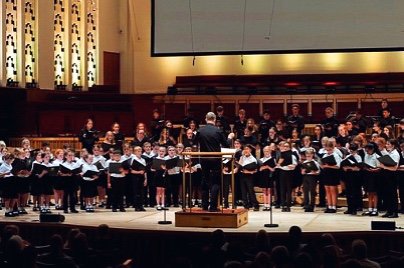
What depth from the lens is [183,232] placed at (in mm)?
10688

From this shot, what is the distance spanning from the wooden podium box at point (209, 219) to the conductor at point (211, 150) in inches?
9.5

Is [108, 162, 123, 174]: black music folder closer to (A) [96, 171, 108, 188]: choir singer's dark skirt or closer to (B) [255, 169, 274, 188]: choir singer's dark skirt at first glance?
(A) [96, 171, 108, 188]: choir singer's dark skirt

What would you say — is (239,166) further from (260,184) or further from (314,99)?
(314,99)

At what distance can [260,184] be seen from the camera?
45.9ft

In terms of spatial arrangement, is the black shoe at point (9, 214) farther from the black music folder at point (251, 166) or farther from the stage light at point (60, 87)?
the stage light at point (60, 87)

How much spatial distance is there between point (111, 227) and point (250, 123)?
16.9ft

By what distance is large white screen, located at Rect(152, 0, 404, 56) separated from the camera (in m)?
20.6

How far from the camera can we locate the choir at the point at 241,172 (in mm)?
13086

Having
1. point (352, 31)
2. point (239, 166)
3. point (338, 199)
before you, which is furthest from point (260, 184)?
point (352, 31)

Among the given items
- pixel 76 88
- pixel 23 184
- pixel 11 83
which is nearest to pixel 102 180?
pixel 23 184

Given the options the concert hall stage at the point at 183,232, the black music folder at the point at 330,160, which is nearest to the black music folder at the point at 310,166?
the black music folder at the point at 330,160

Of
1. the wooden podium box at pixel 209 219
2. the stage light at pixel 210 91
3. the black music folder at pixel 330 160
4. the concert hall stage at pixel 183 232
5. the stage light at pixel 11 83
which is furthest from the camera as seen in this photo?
the stage light at pixel 210 91

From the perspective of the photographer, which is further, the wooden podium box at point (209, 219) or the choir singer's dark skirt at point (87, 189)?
the choir singer's dark skirt at point (87, 189)

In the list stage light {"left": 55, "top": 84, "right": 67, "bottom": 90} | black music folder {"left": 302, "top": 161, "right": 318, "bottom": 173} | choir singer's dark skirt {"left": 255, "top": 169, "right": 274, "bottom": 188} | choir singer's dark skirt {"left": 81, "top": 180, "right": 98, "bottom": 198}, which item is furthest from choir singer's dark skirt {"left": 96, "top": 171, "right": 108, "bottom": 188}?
stage light {"left": 55, "top": 84, "right": 67, "bottom": 90}
